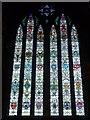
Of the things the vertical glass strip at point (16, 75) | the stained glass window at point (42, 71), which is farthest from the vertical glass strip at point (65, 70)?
the vertical glass strip at point (16, 75)

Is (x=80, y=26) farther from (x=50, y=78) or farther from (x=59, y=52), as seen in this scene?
(x=50, y=78)

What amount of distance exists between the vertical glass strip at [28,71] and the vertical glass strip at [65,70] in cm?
96

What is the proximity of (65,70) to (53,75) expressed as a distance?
399mm

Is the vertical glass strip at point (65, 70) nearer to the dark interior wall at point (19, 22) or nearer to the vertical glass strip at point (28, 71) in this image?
the dark interior wall at point (19, 22)

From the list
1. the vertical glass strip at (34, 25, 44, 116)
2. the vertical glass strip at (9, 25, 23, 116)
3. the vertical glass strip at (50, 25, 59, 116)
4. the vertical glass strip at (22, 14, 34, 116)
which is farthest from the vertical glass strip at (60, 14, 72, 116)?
the vertical glass strip at (9, 25, 23, 116)

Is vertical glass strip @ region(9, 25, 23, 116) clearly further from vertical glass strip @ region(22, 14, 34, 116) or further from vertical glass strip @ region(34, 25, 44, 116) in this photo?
vertical glass strip @ region(34, 25, 44, 116)

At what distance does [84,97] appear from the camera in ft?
27.7

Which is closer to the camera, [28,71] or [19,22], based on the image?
[28,71]

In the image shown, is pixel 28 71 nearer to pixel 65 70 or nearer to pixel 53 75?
pixel 53 75

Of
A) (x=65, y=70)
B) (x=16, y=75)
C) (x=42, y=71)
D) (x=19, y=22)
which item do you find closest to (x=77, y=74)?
(x=65, y=70)

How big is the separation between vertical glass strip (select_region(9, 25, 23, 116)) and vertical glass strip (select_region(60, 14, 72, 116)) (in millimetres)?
1307

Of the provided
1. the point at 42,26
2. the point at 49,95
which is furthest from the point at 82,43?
the point at 49,95

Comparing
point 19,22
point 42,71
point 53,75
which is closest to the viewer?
point 53,75

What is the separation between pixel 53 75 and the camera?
29.1 feet
